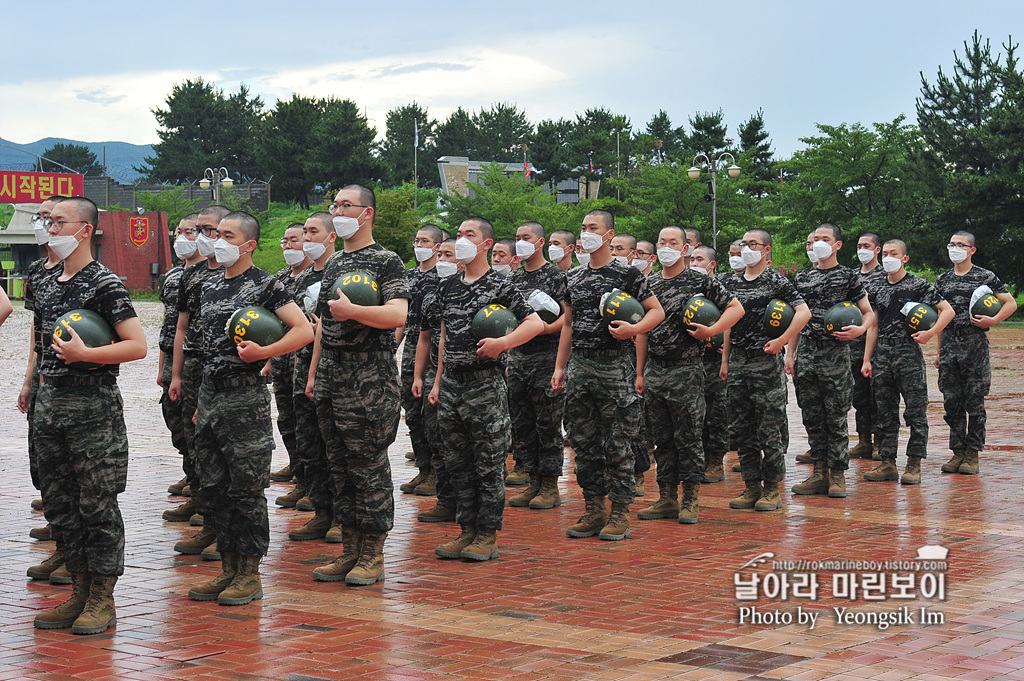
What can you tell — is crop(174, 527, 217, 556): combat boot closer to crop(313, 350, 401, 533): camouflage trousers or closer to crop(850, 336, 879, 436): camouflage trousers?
crop(313, 350, 401, 533): camouflage trousers

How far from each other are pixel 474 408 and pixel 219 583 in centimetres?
205

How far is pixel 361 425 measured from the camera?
23.6 ft

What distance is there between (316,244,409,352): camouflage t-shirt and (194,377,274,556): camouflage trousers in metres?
0.59

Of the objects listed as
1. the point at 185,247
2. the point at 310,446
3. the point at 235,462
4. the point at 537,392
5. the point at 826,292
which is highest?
the point at 185,247

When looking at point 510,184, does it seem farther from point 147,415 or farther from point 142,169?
point 142,169

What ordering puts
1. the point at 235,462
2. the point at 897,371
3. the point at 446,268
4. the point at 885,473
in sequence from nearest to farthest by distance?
1. the point at 235,462
2. the point at 446,268
3. the point at 885,473
4. the point at 897,371

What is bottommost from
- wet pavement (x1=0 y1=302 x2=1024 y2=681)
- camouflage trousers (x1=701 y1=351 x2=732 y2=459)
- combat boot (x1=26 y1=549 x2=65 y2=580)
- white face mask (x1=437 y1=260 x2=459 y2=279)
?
wet pavement (x1=0 y1=302 x2=1024 y2=681)

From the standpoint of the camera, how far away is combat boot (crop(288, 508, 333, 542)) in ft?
28.7

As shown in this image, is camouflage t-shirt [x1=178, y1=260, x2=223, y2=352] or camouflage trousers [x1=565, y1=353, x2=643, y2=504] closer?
camouflage t-shirt [x1=178, y1=260, x2=223, y2=352]

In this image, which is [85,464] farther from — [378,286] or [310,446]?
[310,446]

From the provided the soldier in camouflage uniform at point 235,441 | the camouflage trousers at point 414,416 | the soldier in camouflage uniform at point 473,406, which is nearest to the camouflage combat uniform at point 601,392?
the soldier in camouflage uniform at point 473,406

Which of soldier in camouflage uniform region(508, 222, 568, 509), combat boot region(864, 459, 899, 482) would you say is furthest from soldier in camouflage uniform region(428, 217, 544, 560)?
combat boot region(864, 459, 899, 482)

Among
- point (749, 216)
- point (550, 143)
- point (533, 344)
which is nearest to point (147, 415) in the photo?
point (533, 344)

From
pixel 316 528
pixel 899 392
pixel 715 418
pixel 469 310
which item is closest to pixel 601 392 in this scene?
pixel 469 310
